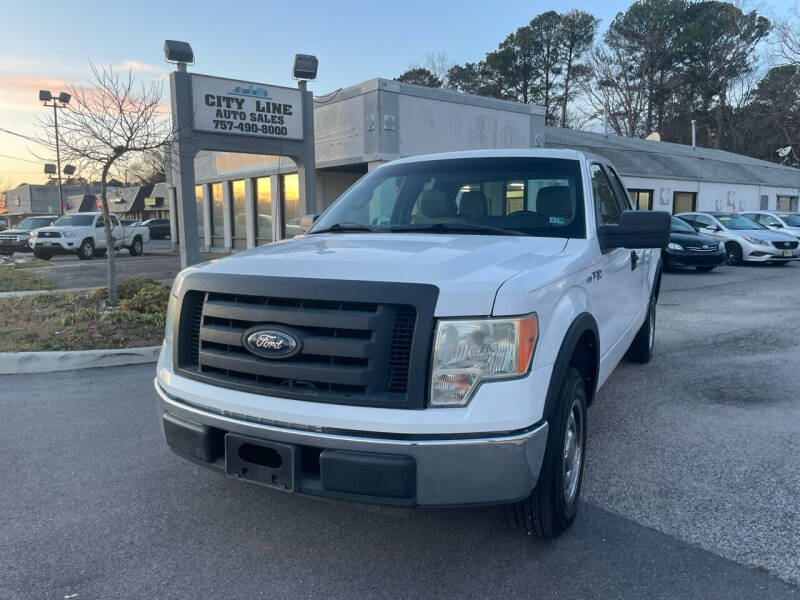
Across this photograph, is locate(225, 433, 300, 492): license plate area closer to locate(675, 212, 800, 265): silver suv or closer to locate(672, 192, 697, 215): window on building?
locate(675, 212, 800, 265): silver suv

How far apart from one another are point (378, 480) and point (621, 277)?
2.68 meters

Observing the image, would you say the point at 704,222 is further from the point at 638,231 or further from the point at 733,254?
the point at 638,231

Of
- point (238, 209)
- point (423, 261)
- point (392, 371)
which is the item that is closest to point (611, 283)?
point (423, 261)

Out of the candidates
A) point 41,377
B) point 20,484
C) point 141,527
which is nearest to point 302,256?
point 141,527

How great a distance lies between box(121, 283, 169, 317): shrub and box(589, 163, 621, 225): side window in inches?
219

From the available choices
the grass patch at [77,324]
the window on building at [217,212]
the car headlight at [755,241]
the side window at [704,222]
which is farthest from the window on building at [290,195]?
the car headlight at [755,241]

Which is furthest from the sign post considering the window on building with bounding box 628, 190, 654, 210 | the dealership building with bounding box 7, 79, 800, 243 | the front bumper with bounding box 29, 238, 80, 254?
the window on building with bounding box 628, 190, 654, 210

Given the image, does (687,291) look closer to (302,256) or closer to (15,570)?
(302,256)

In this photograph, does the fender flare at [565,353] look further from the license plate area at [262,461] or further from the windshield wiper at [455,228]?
the license plate area at [262,461]

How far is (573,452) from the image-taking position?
3.08 metres

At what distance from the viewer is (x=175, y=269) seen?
59.9ft

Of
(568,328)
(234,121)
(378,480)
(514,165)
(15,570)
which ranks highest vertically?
(234,121)

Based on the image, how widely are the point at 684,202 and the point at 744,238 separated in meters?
11.8

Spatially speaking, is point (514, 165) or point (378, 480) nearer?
point (378, 480)
